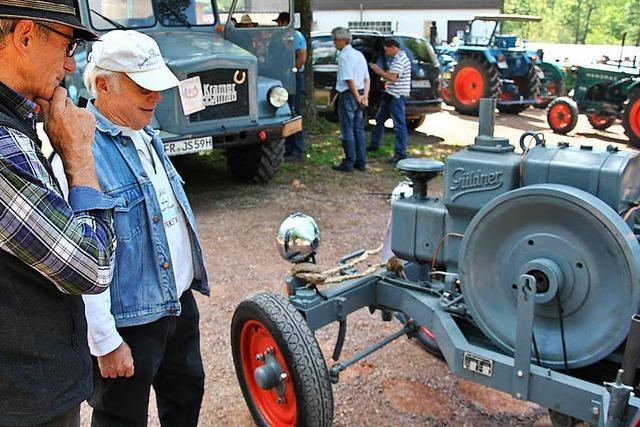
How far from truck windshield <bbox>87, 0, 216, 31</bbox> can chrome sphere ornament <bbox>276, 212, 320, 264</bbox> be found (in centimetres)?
392

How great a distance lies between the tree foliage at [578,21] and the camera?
41.0 meters

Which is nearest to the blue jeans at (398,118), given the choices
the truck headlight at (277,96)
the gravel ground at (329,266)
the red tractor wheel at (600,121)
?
the gravel ground at (329,266)

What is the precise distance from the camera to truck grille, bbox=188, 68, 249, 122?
6.36m

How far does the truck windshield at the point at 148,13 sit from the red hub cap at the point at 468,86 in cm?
709

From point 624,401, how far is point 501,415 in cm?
128

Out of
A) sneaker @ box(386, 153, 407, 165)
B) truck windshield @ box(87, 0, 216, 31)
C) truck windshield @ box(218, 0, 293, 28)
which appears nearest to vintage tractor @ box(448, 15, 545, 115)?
sneaker @ box(386, 153, 407, 165)

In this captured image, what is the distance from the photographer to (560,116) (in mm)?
11195

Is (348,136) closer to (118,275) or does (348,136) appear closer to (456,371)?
(456,371)

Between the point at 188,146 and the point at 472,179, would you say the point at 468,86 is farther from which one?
the point at 472,179

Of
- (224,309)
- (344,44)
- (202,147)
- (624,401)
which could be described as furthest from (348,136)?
(624,401)

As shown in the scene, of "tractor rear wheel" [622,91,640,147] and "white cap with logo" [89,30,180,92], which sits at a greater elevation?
"white cap with logo" [89,30,180,92]

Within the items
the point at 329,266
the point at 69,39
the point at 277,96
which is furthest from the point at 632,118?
the point at 69,39

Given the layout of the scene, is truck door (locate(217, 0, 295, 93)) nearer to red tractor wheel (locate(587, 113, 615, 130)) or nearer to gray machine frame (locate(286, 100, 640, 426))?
gray machine frame (locate(286, 100, 640, 426))

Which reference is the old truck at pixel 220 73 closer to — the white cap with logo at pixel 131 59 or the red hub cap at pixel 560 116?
the white cap with logo at pixel 131 59
